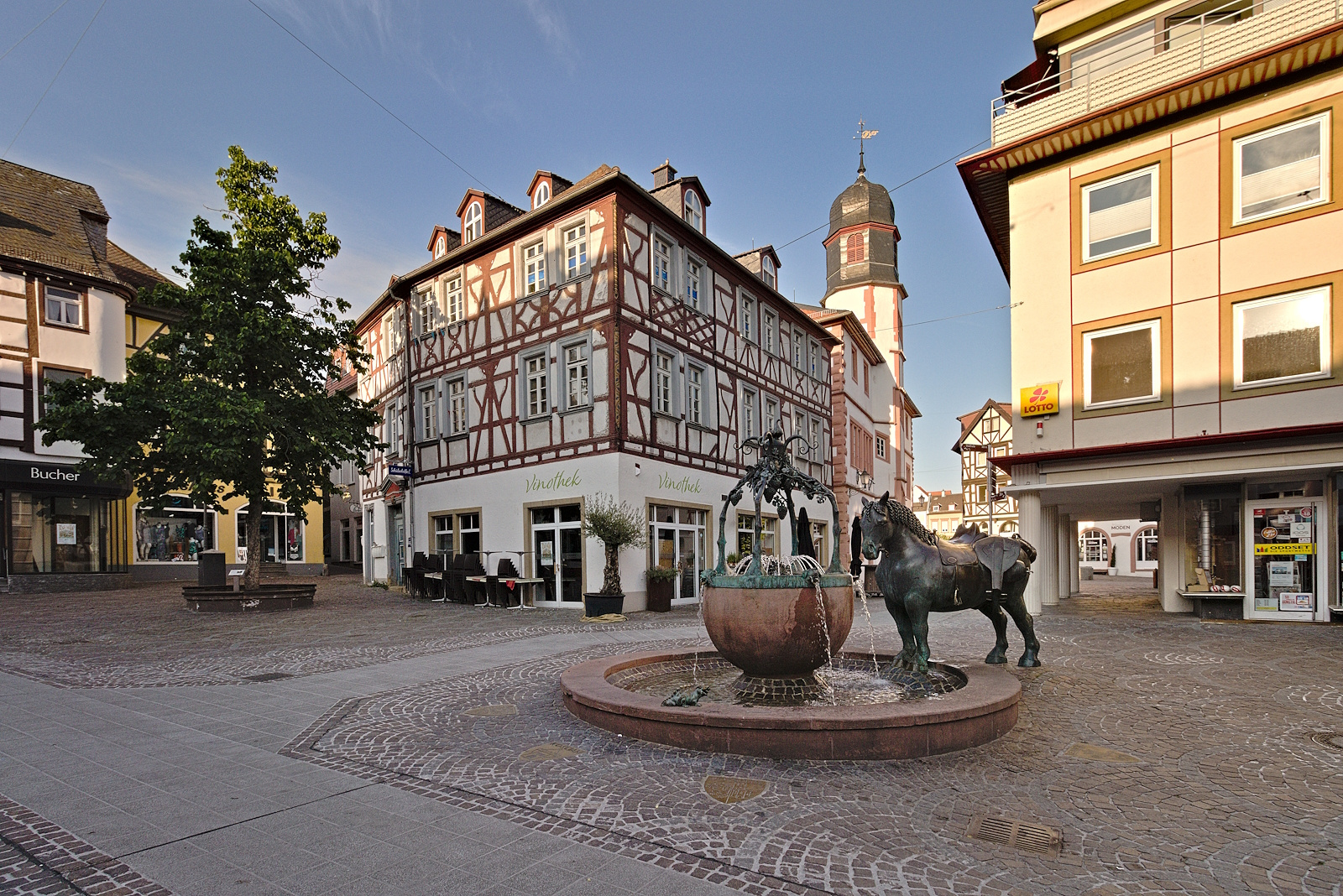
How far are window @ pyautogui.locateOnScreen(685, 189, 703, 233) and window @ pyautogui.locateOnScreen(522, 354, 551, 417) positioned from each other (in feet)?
19.9

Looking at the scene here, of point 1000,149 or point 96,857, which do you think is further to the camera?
point 1000,149

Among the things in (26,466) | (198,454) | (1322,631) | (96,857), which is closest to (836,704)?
(96,857)

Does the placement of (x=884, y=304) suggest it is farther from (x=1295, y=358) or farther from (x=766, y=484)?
(x=766, y=484)

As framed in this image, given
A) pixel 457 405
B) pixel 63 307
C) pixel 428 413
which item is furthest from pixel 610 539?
pixel 63 307

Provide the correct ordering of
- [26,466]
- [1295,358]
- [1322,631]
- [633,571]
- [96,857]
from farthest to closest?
[26,466] < [633,571] < [1295,358] < [1322,631] < [96,857]

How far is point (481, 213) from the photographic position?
2195 centimetres

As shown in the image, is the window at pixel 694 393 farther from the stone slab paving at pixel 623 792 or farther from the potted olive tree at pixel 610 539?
the stone slab paving at pixel 623 792

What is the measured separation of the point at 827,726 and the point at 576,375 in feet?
46.7

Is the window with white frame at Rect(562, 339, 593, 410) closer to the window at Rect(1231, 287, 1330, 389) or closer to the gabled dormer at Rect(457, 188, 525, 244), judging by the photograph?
the gabled dormer at Rect(457, 188, 525, 244)

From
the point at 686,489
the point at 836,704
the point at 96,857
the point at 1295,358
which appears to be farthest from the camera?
the point at 686,489

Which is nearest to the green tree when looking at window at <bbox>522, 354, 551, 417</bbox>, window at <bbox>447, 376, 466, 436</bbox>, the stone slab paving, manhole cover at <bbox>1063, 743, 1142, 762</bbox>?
window at <bbox>447, 376, 466, 436</bbox>

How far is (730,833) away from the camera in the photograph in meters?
3.92

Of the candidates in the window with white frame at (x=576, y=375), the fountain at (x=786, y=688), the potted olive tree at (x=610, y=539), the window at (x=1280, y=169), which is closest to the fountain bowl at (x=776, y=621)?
the fountain at (x=786, y=688)

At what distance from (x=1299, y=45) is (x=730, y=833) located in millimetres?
16301
